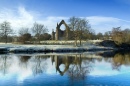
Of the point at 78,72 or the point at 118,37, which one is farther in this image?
the point at 118,37

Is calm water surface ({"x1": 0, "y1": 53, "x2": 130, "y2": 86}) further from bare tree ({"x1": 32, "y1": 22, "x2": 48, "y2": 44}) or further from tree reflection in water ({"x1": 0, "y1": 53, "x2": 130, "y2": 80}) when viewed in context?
bare tree ({"x1": 32, "y1": 22, "x2": 48, "y2": 44})

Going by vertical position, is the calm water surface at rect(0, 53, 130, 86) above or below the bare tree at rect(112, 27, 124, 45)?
below

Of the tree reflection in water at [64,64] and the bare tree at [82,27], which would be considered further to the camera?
the bare tree at [82,27]

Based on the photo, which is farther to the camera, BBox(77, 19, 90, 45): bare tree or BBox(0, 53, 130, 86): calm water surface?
BBox(77, 19, 90, 45): bare tree

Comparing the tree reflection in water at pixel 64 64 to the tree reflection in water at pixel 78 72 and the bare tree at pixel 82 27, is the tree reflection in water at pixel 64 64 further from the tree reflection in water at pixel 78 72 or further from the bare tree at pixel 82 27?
the bare tree at pixel 82 27

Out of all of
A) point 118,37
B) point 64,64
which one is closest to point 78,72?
point 64,64

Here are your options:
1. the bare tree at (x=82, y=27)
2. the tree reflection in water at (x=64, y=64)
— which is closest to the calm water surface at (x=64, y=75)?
the tree reflection in water at (x=64, y=64)

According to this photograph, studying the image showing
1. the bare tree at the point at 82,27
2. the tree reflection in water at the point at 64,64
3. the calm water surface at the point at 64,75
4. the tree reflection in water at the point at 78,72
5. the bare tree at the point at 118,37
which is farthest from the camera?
the bare tree at the point at 118,37

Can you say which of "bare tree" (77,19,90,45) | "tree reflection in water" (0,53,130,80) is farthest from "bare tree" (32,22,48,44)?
"tree reflection in water" (0,53,130,80)

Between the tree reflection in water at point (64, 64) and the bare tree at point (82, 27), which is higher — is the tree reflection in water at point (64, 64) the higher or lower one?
the lower one

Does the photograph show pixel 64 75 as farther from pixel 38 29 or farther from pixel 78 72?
pixel 38 29

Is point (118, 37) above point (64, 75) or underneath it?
above

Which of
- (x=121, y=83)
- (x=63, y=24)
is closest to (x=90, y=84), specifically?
(x=121, y=83)

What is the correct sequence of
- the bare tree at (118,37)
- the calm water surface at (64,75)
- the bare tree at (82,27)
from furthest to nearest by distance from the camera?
the bare tree at (118,37) < the bare tree at (82,27) < the calm water surface at (64,75)
